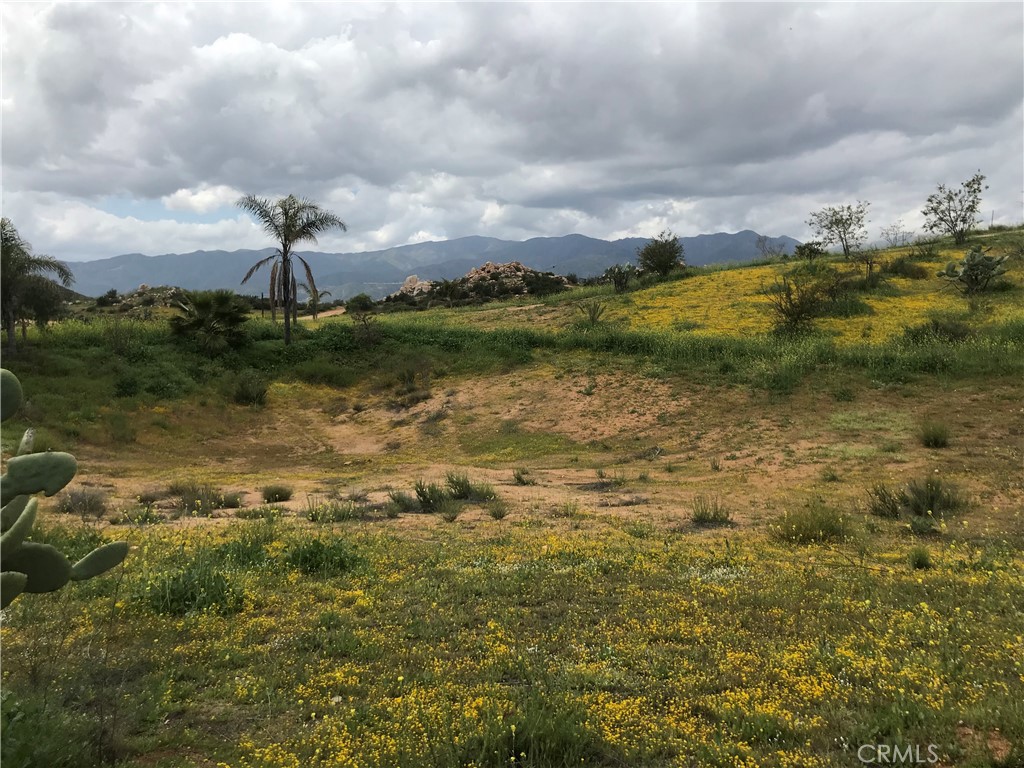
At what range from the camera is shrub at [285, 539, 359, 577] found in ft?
20.0

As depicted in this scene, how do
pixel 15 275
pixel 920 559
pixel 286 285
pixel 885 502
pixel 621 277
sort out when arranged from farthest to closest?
pixel 621 277 < pixel 286 285 < pixel 15 275 < pixel 885 502 < pixel 920 559

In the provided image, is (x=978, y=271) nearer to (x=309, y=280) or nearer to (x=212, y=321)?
(x=309, y=280)

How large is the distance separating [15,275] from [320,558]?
17930 millimetres

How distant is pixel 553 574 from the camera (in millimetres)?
6012

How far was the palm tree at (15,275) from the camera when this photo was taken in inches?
685

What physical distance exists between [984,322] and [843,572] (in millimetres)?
21803

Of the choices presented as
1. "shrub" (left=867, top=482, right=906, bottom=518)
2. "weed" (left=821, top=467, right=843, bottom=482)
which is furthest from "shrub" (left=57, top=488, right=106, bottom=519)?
"weed" (left=821, top=467, right=843, bottom=482)

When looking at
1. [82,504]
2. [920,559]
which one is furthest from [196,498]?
[920,559]

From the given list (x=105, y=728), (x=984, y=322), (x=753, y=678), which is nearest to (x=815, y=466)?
(x=753, y=678)

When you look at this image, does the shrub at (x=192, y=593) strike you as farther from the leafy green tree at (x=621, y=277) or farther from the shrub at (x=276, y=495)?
the leafy green tree at (x=621, y=277)

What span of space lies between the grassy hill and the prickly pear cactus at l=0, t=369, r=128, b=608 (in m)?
0.63

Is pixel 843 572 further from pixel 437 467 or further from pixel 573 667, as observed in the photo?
pixel 437 467

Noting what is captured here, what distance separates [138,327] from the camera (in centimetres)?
2359

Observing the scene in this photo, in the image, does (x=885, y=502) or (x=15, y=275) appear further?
(x=15, y=275)
